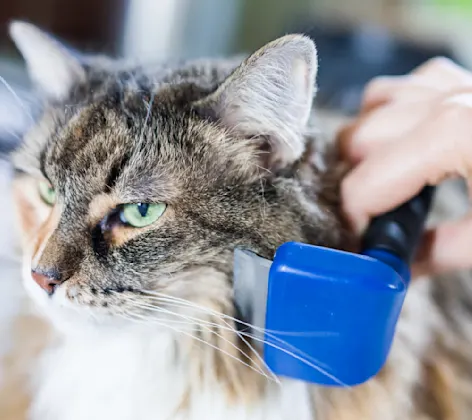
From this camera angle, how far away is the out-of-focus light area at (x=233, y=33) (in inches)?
73.6

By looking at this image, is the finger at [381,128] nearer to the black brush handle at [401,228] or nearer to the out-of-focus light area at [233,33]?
the black brush handle at [401,228]

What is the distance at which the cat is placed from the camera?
2.43 feet

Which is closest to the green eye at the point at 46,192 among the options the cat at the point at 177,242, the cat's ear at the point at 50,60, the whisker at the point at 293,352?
the cat at the point at 177,242

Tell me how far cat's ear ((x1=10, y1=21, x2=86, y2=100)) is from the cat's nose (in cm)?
28

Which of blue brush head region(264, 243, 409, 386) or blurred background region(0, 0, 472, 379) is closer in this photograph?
blue brush head region(264, 243, 409, 386)

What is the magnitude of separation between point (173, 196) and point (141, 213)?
0.05m

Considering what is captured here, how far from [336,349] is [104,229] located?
322mm

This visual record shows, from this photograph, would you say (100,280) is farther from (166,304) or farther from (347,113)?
(347,113)

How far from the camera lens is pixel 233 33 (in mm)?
2643

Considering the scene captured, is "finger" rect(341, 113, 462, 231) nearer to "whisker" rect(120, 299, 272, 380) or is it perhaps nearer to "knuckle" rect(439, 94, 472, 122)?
"knuckle" rect(439, 94, 472, 122)

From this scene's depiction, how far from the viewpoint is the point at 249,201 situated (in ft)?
2.49

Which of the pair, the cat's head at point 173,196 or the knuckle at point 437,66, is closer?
the cat's head at point 173,196

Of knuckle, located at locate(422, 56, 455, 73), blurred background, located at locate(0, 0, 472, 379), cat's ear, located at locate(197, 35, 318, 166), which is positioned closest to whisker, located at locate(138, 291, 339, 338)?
cat's ear, located at locate(197, 35, 318, 166)

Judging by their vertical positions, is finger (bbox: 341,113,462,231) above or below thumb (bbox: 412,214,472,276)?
above
